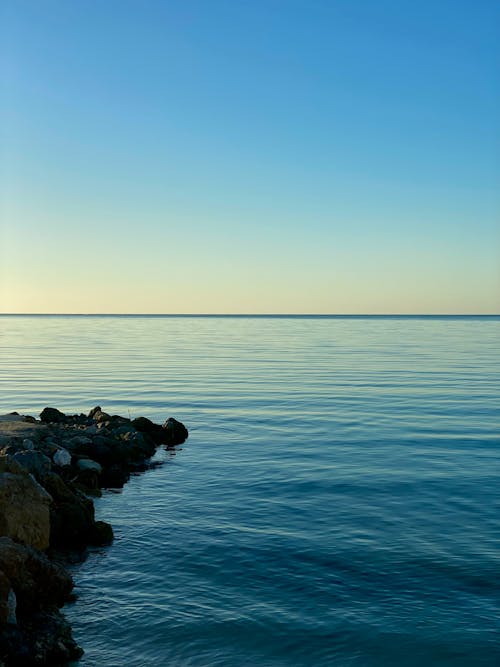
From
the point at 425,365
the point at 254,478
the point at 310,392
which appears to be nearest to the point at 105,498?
the point at 254,478

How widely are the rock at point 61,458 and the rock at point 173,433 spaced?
6937mm

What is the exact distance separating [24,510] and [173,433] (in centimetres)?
1395

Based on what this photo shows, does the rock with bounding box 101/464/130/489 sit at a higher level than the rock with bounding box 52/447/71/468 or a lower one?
lower

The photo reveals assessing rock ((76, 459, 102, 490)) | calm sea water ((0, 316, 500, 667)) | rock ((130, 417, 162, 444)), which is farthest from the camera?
rock ((130, 417, 162, 444))

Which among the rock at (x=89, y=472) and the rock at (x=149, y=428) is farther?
the rock at (x=149, y=428)

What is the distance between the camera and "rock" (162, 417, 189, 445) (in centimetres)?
2683

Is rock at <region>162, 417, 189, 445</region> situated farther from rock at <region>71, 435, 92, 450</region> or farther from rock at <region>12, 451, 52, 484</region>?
rock at <region>12, 451, 52, 484</region>

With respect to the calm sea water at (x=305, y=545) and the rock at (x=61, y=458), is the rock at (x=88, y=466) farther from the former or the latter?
the calm sea water at (x=305, y=545)

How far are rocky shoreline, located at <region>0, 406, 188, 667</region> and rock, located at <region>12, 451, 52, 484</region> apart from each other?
0.08 ft

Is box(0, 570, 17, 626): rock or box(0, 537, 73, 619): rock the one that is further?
box(0, 537, 73, 619): rock

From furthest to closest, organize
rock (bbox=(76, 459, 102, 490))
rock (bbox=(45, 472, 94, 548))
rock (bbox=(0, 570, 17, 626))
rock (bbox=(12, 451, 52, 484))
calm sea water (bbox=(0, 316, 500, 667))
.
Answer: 1. rock (bbox=(76, 459, 102, 490))
2. rock (bbox=(12, 451, 52, 484))
3. rock (bbox=(45, 472, 94, 548))
4. calm sea water (bbox=(0, 316, 500, 667))
5. rock (bbox=(0, 570, 17, 626))

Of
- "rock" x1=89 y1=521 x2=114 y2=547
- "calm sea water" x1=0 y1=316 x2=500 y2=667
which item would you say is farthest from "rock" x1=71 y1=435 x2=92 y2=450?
"rock" x1=89 y1=521 x2=114 y2=547

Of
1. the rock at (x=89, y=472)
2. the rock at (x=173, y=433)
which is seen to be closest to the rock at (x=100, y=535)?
the rock at (x=89, y=472)

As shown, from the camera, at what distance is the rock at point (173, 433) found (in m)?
26.8
